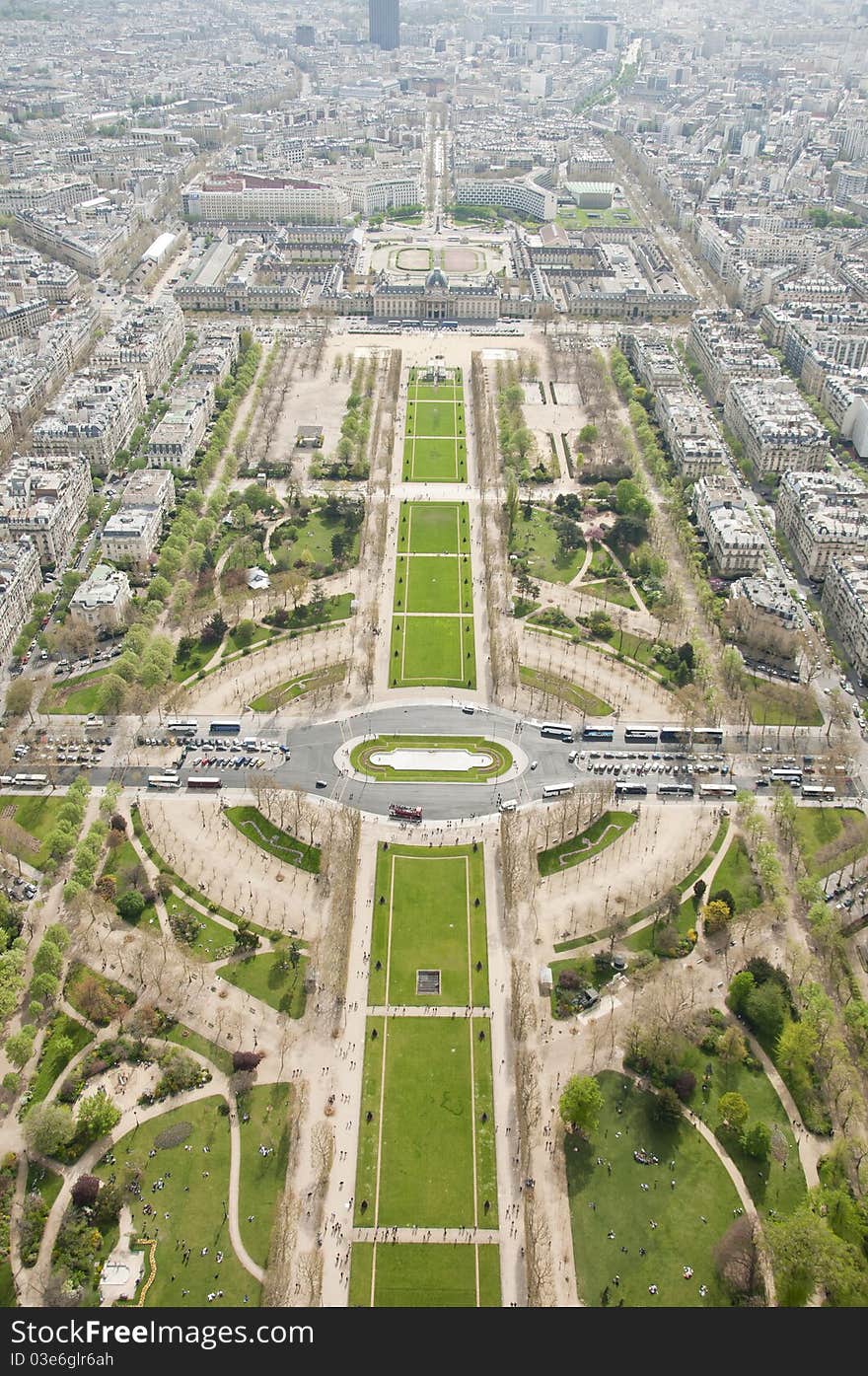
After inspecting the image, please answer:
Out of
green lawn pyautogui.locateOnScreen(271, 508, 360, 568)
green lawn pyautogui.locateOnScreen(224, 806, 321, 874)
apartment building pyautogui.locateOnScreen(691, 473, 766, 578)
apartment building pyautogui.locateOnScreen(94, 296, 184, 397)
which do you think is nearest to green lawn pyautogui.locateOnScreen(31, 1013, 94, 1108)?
green lawn pyautogui.locateOnScreen(224, 806, 321, 874)

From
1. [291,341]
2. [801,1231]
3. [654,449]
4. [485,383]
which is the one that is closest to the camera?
[801,1231]

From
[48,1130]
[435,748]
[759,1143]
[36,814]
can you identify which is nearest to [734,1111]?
[759,1143]

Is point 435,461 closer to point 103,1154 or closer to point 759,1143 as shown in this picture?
point 759,1143

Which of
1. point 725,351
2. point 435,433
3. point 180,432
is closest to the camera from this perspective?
point 180,432

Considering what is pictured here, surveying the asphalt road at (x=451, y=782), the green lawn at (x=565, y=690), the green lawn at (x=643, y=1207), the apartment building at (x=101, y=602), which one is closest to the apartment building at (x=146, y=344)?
the apartment building at (x=101, y=602)

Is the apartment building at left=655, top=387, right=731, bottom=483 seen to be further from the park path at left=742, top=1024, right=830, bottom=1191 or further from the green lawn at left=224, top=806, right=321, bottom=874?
the park path at left=742, top=1024, right=830, bottom=1191
